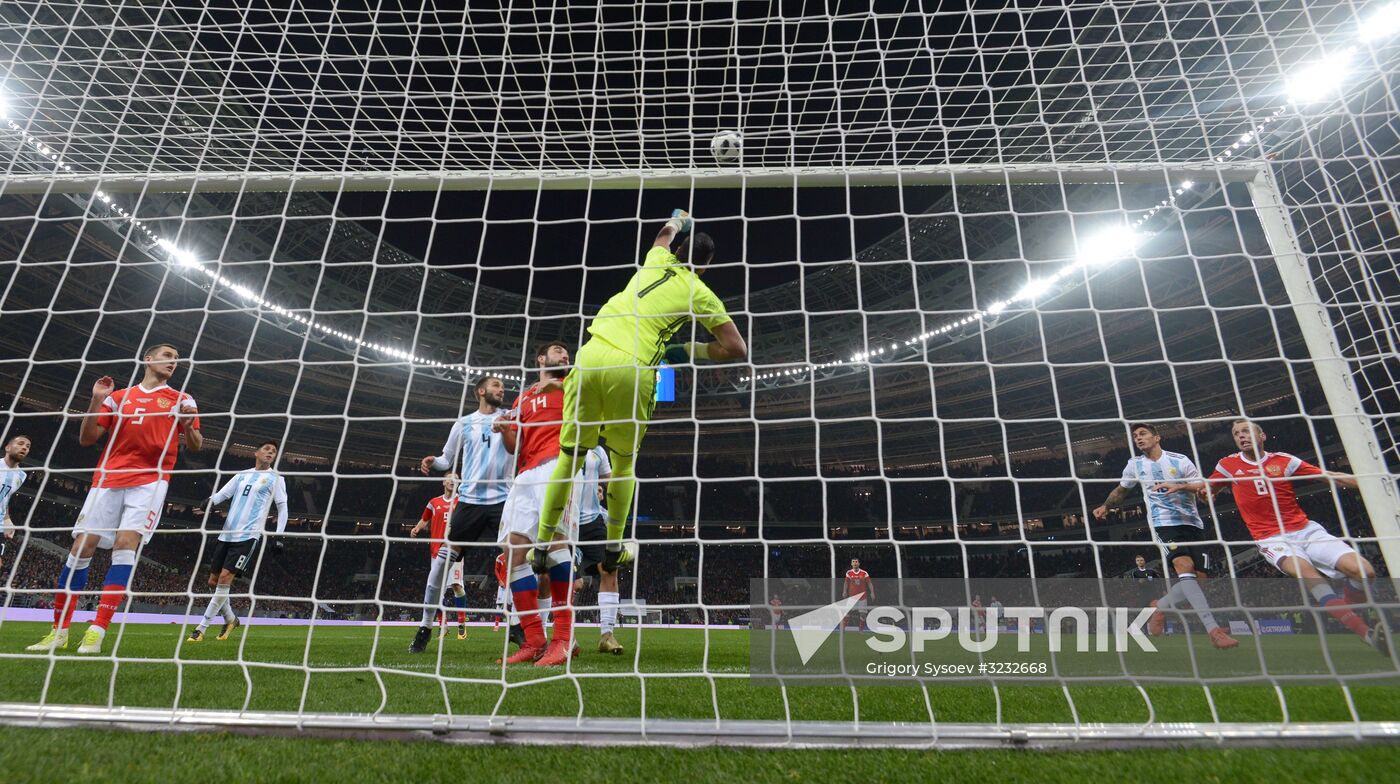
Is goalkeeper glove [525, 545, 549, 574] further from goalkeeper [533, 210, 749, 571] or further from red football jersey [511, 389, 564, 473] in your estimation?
red football jersey [511, 389, 564, 473]

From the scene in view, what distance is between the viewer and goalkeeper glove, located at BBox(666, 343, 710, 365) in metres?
3.35

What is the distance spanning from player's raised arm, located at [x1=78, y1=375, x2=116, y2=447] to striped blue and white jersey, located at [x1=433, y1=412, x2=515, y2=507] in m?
1.75

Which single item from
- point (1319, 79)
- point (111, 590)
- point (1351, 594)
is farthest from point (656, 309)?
point (1351, 594)

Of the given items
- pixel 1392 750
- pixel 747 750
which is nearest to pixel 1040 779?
pixel 747 750

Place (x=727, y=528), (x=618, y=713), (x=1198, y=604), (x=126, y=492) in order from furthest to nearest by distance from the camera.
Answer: (x=727, y=528), (x=1198, y=604), (x=126, y=492), (x=618, y=713)

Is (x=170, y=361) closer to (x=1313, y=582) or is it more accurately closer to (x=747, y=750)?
(x=747, y=750)

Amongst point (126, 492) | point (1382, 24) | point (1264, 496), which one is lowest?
point (126, 492)

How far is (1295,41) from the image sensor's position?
368cm

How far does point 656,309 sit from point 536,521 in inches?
73.7

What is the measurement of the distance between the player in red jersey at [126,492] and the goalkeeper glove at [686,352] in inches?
113

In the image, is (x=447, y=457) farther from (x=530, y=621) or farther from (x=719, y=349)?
(x=719, y=349)

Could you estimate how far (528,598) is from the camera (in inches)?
148

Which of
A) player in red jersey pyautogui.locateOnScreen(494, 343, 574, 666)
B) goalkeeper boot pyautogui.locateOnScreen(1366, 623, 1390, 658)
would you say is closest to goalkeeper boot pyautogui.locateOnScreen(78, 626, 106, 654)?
player in red jersey pyautogui.locateOnScreen(494, 343, 574, 666)

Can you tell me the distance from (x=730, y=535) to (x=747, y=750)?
Result: 22461mm
